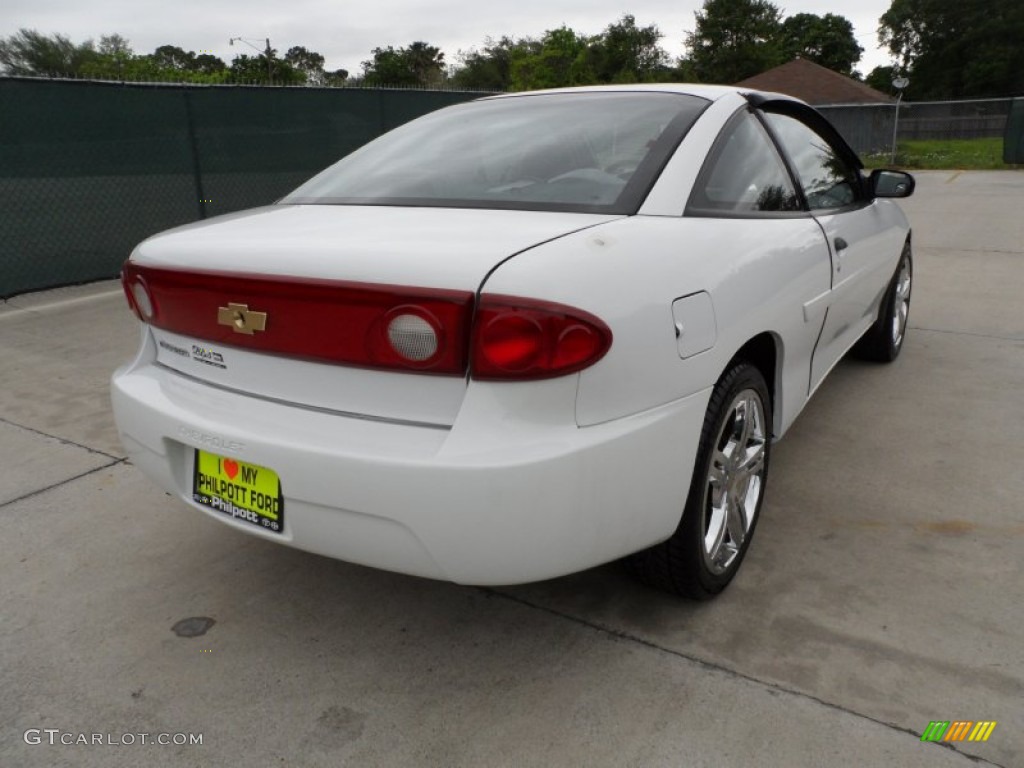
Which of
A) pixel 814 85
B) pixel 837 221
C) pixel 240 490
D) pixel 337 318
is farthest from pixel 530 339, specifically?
pixel 814 85

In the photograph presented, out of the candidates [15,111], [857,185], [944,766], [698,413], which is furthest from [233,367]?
[15,111]

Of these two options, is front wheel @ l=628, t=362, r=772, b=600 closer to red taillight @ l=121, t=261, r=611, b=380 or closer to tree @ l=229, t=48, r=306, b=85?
red taillight @ l=121, t=261, r=611, b=380

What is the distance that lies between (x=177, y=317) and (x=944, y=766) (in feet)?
6.98

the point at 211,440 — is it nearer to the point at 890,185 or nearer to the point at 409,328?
the point at 409,328

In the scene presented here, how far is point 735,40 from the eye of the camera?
59.6 meters

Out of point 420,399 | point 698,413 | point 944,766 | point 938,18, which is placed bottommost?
point 944,766

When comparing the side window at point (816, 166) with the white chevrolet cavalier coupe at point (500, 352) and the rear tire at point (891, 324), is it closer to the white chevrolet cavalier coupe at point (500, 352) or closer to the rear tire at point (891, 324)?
the white chevrolet cavalier coupe at point (500, 352)

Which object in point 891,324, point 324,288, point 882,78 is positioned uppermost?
point 882,78

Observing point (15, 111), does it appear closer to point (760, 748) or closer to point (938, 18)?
point (760, 748)

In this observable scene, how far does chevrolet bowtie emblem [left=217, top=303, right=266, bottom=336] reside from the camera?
198cm

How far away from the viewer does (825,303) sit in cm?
301

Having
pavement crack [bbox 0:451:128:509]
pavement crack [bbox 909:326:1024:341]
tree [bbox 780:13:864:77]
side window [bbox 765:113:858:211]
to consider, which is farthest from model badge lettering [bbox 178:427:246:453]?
tree [bbox 780:13:864:77]

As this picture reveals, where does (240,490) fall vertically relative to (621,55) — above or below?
below

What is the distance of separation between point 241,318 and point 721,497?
140 cm
